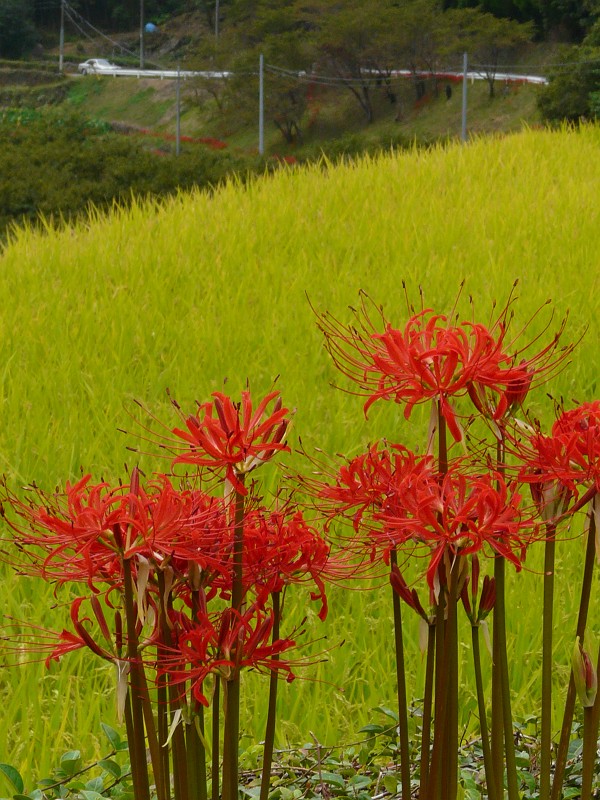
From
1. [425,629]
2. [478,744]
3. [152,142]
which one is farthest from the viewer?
[152,142]

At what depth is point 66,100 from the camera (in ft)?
142

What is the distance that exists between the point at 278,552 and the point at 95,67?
4955 cm

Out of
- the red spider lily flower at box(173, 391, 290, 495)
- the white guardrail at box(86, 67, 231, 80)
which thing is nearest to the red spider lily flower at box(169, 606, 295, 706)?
the red spider lily flower at box(173, 391, 290, 495)

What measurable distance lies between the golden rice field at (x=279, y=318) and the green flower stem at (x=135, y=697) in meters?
Answer: 0.63

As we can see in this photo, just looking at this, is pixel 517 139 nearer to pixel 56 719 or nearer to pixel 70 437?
pixel 70 437

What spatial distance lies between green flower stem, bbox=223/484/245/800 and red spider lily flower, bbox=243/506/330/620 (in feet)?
0.09

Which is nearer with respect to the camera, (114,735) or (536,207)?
(114,735)

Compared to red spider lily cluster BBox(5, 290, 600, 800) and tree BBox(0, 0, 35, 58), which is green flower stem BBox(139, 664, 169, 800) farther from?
tree BBox(0, 0, 35, 58)

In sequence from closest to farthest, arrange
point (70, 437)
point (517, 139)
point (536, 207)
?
point (70, 437) → point (536, 207) → point (517, 139)

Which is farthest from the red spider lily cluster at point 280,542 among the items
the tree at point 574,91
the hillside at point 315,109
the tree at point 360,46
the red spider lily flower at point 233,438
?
the tree at point 360,46

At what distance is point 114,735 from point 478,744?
0.64 metres

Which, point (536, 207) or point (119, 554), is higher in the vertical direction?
point (119, 554)

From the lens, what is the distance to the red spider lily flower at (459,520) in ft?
2.94

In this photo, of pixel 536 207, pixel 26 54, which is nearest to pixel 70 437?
pixel 536 207
